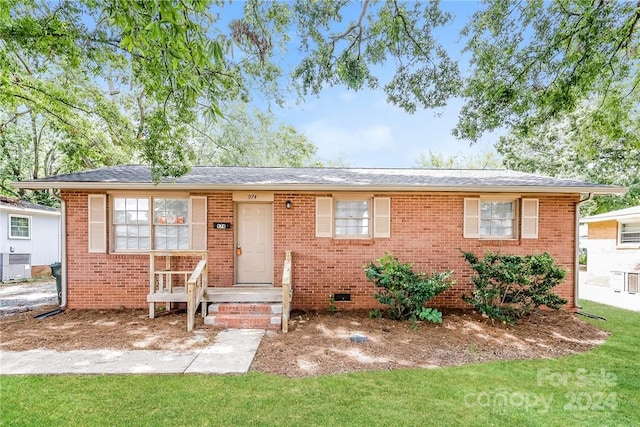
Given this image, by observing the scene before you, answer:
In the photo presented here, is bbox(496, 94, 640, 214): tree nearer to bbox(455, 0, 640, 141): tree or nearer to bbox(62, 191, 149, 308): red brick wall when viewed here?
bbox(455, 0, 640, 141): tree

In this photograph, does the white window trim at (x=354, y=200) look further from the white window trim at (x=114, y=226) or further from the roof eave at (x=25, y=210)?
the roof eave at (x=25, y=210)

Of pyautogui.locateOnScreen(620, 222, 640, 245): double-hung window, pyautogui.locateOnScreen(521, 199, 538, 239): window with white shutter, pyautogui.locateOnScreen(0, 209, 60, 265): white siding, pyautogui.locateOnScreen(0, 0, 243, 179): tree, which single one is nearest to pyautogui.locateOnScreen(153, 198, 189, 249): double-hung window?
pyautogui.locateOnScreen(0, 0, 243, 179): tree

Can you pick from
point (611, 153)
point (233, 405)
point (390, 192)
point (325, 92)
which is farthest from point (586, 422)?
point (611, 153)

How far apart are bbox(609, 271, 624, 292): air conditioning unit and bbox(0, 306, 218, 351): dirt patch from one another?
13992 mm

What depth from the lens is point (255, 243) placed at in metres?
7.13

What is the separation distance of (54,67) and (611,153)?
24.2m

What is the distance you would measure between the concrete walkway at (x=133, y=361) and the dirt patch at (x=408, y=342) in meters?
0.37

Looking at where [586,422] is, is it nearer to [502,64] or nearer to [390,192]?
[390,192]

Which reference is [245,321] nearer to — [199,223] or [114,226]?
[199,223]

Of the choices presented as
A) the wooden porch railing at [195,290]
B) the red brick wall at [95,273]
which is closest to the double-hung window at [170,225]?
the red brick wall at [95,273]

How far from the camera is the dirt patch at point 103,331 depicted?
4828 mm

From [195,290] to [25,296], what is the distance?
22.6ft

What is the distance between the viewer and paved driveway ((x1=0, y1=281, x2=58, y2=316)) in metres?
7.33

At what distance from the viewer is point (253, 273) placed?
7117mm
